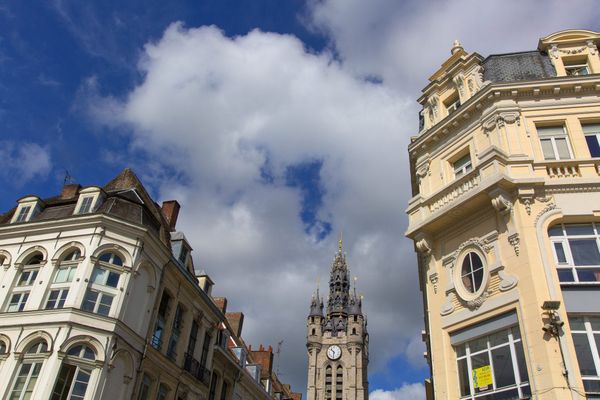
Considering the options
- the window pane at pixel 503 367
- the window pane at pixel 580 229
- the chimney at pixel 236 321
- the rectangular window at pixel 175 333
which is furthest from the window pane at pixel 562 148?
the chimney at pixel 236 321

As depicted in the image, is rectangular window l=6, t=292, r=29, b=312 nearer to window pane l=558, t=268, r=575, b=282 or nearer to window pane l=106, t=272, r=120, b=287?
window pane l=106, t=272, r=120, b=287

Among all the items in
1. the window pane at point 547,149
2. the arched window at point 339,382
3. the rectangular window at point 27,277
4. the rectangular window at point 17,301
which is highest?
the arched window at point 339,382

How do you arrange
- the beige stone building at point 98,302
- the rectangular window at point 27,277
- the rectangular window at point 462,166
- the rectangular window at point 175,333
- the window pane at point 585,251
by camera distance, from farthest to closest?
the rectangular window at point 175,333
the rectangular window at point 27,277
the beige stone building at point 98,302
the rectangular window at point 462,166
the window pane at point 585,251

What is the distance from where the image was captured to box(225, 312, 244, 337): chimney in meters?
37.1

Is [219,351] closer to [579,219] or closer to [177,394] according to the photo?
[177,394]

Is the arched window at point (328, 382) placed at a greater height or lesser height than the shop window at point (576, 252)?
greater

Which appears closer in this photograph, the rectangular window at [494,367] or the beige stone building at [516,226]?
the beige stone building at [516,226]

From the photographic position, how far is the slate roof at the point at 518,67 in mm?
17017

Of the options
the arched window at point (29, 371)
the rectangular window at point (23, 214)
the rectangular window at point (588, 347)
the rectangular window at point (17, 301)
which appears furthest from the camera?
the rectangular window at point (23, 214)

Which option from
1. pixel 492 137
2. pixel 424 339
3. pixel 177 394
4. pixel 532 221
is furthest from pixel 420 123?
pixel 177 394

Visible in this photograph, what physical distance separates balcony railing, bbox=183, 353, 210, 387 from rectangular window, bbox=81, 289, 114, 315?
19.6 feet

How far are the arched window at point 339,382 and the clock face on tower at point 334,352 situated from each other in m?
2.02

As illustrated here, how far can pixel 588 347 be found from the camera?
1169cm

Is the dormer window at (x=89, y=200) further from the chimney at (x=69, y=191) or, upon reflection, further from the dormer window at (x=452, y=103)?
the dormer window at (x=452, y=103)
